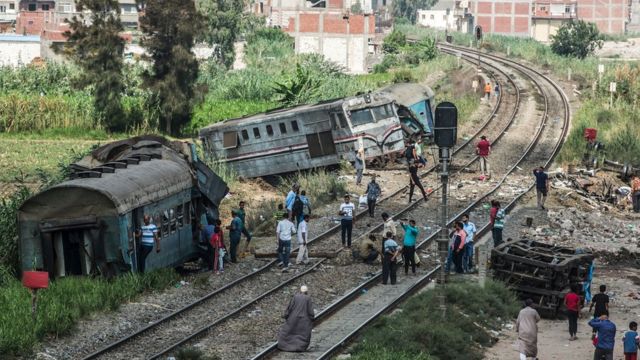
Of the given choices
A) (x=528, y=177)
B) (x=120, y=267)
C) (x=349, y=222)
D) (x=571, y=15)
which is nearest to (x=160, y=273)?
(x=120, y=267)

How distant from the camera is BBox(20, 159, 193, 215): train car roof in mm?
25578

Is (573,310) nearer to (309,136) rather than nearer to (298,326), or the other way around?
(298,326)

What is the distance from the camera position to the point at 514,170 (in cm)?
4712

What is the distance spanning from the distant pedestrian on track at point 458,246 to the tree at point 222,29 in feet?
228

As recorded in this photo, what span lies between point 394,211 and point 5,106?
2761 centimetres

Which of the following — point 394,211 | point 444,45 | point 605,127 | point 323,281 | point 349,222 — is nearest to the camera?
point 323,281

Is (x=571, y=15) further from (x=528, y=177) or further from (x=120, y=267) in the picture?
(x=120, y=267)

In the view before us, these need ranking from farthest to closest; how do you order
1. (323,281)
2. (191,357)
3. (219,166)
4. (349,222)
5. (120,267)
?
1. (219,166)
2. (349,222)
3. (323,281)
4. (120,267)
5. (191,357)

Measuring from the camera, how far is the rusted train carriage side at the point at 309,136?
44.8 meters

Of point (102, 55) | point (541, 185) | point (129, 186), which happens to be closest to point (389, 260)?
point (129, 186)

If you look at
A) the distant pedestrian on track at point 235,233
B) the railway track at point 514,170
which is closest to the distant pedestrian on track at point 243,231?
the distant pedestrian on track at point 235,233

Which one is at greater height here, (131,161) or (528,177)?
(131,161)

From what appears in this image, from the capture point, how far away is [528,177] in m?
45.7

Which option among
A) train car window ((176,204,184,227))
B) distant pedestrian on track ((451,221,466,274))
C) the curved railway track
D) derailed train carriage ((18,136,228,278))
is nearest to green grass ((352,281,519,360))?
distant pedestrian on track ((451,221,466,274))
